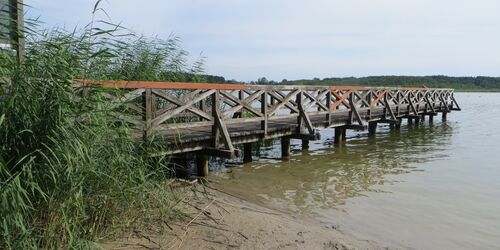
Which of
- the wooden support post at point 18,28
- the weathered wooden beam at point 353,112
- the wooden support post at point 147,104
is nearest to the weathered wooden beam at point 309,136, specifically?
the weathered wooden beam at point 353,112

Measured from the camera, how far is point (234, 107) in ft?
30.2

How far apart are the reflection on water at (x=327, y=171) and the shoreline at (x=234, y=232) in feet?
3.98

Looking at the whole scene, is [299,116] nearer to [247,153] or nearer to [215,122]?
[247,153]

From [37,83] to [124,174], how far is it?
1266mm

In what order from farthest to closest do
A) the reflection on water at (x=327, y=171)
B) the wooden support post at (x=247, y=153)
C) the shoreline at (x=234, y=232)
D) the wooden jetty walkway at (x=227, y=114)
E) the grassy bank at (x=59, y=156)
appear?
1. the wooden support post at (x=247, y=153)
2. the reflection on water at (x=327, y=171)
3. the wooden jetty walkway at (x=227, y=114)
4. the shoreline at (x=234, y=232)
5. the grassy bank at (x=59, y=156)

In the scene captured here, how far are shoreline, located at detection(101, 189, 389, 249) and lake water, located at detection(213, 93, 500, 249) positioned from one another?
2.00ft

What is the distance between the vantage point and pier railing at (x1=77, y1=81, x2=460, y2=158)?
22.0 ft

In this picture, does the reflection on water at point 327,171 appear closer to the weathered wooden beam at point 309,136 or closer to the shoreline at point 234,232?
the weathered wooden beam at point 309,136

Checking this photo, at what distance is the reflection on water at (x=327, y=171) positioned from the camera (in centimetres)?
749

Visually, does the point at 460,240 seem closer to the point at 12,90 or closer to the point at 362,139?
the point at 12,90

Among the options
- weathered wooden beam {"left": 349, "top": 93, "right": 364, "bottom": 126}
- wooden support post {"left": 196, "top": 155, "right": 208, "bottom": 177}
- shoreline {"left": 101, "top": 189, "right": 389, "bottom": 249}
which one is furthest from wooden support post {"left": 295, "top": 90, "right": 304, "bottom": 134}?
shoreline {"left": 101, "top": 189, "right": 389, "bottom": 249}

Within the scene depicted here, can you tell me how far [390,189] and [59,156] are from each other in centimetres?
666

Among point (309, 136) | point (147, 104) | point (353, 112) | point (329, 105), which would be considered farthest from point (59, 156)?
point (353, 112)

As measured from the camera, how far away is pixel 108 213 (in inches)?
158
